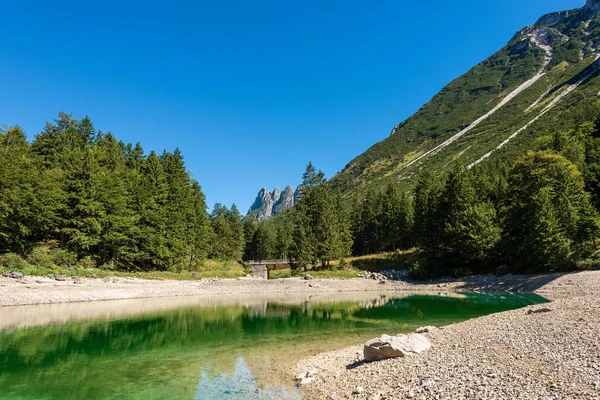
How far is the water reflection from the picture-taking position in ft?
38.2

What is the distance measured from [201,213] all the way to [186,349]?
175ft

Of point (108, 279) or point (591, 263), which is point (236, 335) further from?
point (591, 263)

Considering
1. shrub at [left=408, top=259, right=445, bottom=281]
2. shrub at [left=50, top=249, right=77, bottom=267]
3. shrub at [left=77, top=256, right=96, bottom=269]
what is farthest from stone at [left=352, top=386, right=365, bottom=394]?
shrub at [left=408, top=259, right=445, bottom=281]

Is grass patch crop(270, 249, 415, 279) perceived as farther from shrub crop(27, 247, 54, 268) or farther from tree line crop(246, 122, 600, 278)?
shrub crop(27, 247, 54, 268)

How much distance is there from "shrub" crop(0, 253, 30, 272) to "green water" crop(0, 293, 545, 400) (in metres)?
15.0

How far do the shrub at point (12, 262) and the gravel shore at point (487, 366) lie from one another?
33.1 m

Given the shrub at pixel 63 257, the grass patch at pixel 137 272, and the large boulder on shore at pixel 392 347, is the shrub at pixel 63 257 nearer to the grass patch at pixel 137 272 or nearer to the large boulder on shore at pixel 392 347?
the grass patch at pixel 137 272

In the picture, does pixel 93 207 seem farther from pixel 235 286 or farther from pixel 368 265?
pixel 368 265

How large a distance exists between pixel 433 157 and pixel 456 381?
596 feet

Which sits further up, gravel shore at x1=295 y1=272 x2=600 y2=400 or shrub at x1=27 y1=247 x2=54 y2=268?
shrub at x1=27 y1=247 x2=54 y2=268

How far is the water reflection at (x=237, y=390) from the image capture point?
11.7 metres

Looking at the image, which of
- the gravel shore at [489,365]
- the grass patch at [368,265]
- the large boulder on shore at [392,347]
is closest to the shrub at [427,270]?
the grass patch at [368,265]

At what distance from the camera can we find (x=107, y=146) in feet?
A: 214

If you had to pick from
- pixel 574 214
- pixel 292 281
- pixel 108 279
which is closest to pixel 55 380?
pixel 108 279
